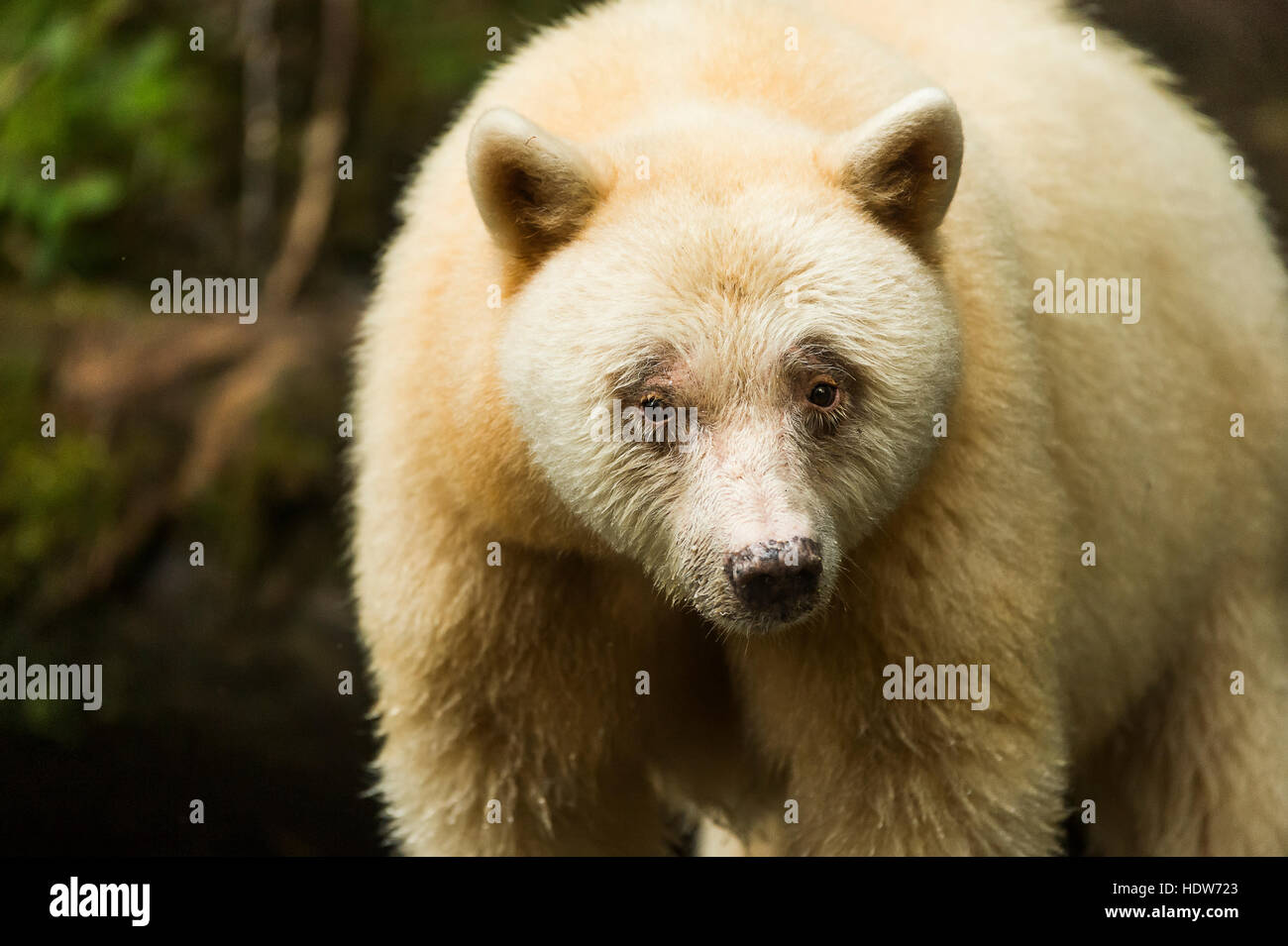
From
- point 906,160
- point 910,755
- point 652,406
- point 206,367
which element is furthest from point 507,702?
point 206,367

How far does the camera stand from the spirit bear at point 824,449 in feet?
Answer: 11.9

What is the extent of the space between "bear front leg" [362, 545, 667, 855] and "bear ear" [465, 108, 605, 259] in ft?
3.05

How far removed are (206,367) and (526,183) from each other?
591 centimetres

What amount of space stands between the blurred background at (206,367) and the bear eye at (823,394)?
511 centimetres

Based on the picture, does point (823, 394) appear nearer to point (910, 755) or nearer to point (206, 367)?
point (910, 755)

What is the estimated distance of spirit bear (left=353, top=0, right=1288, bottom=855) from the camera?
11.9 feet

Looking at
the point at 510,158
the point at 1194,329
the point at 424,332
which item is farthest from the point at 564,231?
the point at 1194,329

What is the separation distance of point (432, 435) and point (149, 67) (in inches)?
277

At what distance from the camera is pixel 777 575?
335 centimetres

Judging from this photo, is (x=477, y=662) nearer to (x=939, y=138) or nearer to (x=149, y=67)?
(x=939, y=138)

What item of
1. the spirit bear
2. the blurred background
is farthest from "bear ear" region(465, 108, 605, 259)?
the blurred background

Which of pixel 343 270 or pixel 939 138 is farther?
pixel 343 270

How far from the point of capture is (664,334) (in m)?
3.56

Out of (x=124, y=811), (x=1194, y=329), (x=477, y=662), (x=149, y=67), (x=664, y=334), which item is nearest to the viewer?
(x=664, y=334)
